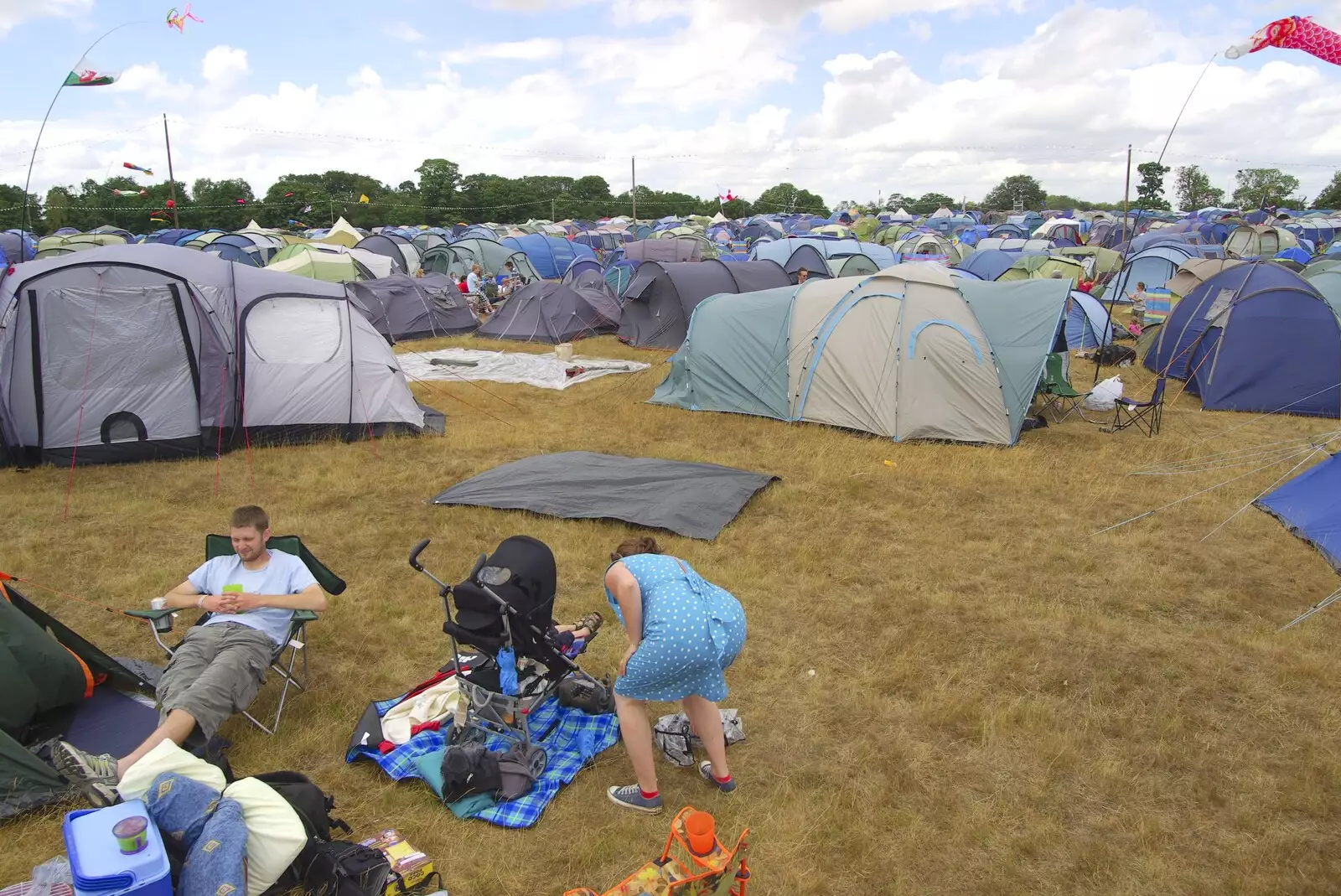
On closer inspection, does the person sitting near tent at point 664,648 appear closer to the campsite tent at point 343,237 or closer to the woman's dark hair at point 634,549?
the woman's dark hair at point 634,549

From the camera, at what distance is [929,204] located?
3263 inches

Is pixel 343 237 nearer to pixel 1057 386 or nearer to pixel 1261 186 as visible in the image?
pixel 1057 386

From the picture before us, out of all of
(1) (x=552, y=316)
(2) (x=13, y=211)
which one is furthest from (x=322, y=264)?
(2) (x=13, y=211)

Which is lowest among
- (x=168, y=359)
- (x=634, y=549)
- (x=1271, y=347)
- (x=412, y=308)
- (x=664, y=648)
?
(x=664, y=648)

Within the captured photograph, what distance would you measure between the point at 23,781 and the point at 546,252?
25910 mm

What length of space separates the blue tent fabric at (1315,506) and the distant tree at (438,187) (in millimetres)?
56482

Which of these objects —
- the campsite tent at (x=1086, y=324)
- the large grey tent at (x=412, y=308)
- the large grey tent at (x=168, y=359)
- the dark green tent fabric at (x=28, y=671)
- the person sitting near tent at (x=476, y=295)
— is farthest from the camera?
the person sitting near tent at (x=476, y=295)

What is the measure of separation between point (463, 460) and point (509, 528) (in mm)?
2078

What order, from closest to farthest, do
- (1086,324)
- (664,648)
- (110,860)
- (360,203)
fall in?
1. (110,860)
2. (664,648)
3. (1086,324)
4. (360,203)

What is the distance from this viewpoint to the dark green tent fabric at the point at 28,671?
12.1 ft

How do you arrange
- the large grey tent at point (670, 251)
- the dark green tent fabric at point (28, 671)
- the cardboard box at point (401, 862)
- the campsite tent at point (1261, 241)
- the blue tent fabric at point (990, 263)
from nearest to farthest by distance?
the cardboard box at point (401, 862) → the dark green tent fabric at point (28, 671) → the blue tent fabric at point (990, 263) → the large grey tent at point (670, 251) → the campsite tent at point (1261, 241)

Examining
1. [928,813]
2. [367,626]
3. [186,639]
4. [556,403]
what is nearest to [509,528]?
[367,626]

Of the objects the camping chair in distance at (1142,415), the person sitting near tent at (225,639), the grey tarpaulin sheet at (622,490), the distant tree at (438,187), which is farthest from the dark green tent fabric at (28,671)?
the distant tree at (438,187)

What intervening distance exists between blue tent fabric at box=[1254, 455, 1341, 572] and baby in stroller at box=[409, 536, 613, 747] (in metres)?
5.27
